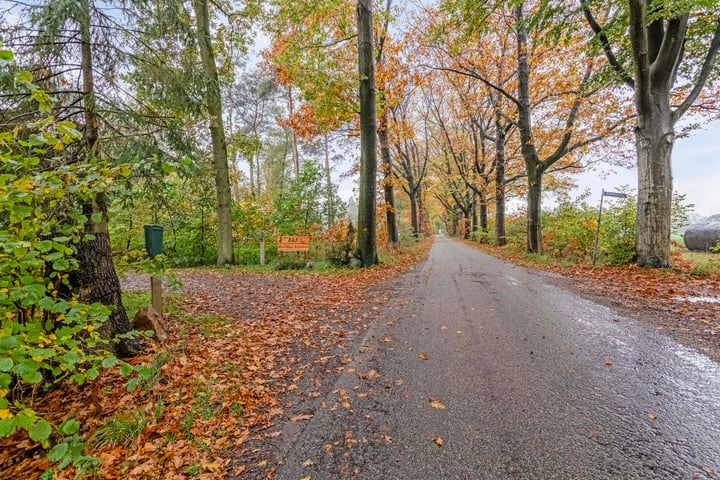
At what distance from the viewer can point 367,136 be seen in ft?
27.5

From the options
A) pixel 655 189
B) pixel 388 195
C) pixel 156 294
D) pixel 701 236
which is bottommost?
pixel 156 294

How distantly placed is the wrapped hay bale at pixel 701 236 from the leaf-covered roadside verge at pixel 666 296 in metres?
7.56

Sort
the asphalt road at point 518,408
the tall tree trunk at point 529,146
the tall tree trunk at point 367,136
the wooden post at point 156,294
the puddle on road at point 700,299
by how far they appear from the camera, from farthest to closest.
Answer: the tall tree trunk at point 529,146, the tall tree trunk at point 367,136, the puddle on road at point 700,299, the wooden post at point 156,294, the asphalt road at point 518,408

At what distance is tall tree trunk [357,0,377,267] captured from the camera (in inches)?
318

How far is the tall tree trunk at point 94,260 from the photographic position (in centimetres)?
301

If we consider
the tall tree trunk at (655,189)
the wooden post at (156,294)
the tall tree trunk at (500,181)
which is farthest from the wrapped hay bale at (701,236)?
the wooden post at (156,294)

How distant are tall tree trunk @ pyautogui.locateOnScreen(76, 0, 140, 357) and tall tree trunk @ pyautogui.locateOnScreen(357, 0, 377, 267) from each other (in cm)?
599

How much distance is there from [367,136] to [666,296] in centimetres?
719

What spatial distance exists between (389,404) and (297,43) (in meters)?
9.57

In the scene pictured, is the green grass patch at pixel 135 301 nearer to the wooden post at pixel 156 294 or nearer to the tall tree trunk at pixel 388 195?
the wooden post at pixel 156 294

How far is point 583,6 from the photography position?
6.36 meters

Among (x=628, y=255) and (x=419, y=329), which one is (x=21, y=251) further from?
(x=628, y=255)

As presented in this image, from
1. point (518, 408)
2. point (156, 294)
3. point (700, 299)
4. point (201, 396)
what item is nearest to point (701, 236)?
point (700, 299)

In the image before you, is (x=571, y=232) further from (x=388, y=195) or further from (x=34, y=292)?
(x=34, y=292)
